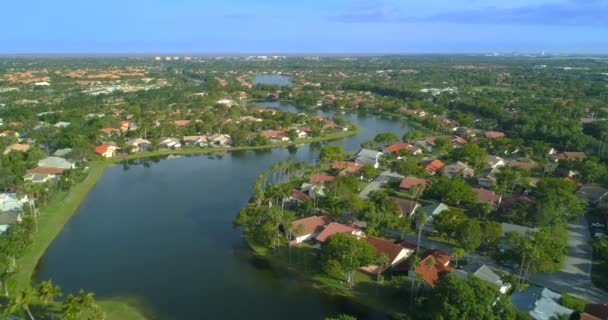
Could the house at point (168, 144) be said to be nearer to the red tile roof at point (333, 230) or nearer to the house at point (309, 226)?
the house at point (309, 226)

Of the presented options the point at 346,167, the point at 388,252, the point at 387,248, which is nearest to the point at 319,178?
the point at 346,167

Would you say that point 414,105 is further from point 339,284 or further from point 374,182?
point 339,284

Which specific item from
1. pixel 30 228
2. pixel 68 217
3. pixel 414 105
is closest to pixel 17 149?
pixel 68 217

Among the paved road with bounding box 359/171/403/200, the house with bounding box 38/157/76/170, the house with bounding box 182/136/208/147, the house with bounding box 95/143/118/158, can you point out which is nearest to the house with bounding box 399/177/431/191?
the paved road with bounding box 359/171/403/200

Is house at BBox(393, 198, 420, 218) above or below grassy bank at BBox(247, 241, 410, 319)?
above

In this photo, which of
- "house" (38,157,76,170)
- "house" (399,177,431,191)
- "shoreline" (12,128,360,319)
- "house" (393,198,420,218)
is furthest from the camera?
"house" (38,157,76,170)

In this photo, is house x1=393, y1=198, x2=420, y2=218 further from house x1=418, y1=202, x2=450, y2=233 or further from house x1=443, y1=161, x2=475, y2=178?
house x1=443, y1=161, x2=475, y2=178

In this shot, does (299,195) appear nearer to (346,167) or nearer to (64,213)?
(346,167)
